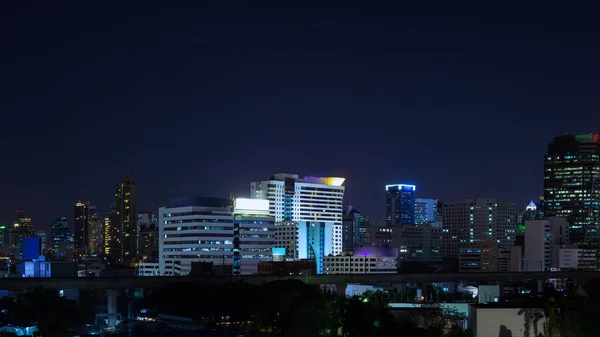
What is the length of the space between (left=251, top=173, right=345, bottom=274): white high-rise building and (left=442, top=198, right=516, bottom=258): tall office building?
35.1 meters

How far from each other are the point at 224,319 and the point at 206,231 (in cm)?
4629

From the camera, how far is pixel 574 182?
168625 mm

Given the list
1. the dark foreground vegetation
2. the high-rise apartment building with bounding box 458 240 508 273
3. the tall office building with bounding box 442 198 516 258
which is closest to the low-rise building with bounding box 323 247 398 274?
the high-rise apartment building with bounding box 458 240 508 273

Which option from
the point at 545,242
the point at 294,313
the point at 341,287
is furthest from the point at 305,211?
the point at 294,313

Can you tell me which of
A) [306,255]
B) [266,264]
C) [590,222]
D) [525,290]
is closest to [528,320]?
[525,290]

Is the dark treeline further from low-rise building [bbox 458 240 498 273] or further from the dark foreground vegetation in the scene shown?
low-rise building [bbox 458 240 498 273]

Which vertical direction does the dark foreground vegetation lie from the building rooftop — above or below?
below

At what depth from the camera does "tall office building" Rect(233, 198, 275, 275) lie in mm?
115562

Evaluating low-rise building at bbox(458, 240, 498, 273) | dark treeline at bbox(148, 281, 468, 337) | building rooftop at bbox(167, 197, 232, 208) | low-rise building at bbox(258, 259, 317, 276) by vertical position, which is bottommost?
low-rise building at bbox(458, 240, 498, 273)

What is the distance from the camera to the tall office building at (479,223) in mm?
177000

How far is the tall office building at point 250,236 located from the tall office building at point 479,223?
64849mm

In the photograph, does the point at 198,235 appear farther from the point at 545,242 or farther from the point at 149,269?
the point at 545,242

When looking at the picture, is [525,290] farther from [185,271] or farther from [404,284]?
[185,271]

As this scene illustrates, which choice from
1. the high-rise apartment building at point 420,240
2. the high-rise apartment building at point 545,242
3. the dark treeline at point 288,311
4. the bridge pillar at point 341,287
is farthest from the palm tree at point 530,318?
the high-rise apartment building at point 420,240
